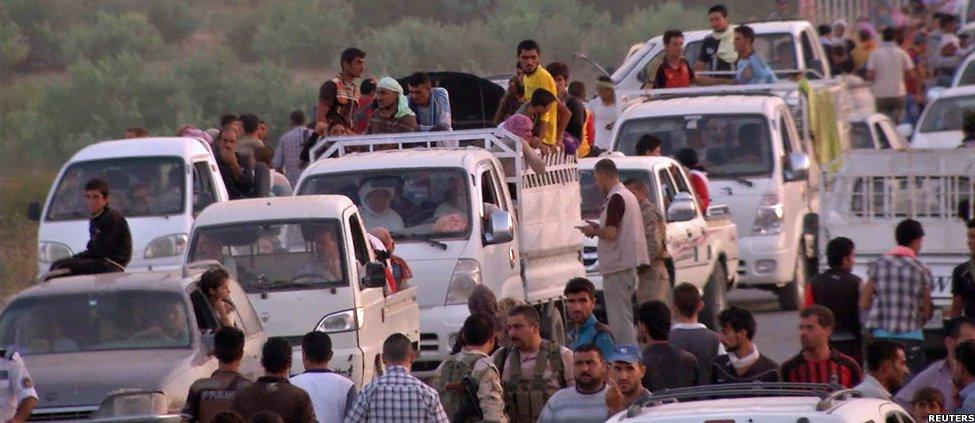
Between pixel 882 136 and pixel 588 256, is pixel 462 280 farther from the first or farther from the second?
pixel 882 136

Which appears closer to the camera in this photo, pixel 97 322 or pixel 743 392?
pixel 743 392

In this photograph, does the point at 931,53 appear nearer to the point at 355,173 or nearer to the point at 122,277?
the point at 355,173

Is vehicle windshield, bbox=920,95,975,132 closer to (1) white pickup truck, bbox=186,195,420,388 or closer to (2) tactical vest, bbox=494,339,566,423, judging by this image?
(1) white pickup truck, bbox=186,195,420,388

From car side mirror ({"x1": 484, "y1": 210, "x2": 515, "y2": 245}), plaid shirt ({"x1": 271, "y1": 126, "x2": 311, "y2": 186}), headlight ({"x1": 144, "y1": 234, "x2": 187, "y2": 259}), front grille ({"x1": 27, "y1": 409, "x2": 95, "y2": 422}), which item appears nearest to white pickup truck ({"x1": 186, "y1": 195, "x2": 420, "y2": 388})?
car side mirror ({"x1": 484, "y1": 210, "x2": 515, "y2": 245})

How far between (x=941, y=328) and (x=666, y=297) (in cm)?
254

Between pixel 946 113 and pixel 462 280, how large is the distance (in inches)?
517

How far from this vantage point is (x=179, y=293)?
12.1 metres

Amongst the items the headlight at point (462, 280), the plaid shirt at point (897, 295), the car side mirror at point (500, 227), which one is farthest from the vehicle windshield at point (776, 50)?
the plaid shirt at point (897, 295)

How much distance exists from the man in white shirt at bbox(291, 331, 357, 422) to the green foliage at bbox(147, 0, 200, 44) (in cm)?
4700

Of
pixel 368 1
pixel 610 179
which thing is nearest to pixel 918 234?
pixel 610 179

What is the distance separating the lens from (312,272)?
1407 cm

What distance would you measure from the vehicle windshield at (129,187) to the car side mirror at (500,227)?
177 inches

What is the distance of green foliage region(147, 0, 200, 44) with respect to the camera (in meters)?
56.6

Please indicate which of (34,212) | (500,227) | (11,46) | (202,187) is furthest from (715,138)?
(11,46)
